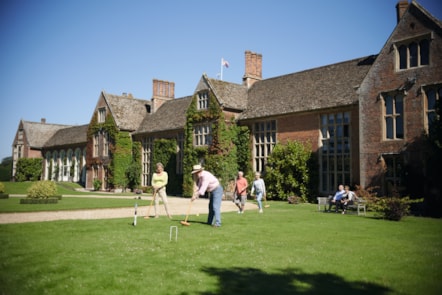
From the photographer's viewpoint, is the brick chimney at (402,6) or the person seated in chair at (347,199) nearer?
the person seated in chair at (347,199)

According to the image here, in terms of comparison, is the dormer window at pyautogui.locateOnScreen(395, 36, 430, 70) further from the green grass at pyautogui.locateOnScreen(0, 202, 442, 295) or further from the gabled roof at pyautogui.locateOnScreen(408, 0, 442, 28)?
the green grass at pyautogui.locateOnScreen(0, 202, 442, 295)

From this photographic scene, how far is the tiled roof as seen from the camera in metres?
59.1

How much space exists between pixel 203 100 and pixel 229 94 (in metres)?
2.27

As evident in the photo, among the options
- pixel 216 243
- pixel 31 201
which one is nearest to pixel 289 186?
pixel 31 201

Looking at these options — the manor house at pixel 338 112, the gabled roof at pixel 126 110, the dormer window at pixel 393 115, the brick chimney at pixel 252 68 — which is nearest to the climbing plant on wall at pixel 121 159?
the manor house at pixel 338 112

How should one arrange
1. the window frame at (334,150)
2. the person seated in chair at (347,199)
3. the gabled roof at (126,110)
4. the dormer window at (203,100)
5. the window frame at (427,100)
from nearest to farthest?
the person seated in chair at (347,199) < the window frame at (427,100) < the window frame at (334,150) < the dormer window at (203,100) < the gabled roof at (126,110)

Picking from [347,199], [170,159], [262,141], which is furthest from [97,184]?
[347,199]

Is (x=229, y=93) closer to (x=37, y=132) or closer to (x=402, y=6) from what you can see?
(x=402, y=6)

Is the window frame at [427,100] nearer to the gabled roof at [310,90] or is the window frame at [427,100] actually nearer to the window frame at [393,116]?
the window frame at [393,116]

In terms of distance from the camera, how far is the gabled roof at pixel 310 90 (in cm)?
2575

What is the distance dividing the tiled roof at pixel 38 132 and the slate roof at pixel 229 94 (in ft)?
126

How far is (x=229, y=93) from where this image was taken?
32.6 metres

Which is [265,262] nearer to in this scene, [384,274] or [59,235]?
[384,274]

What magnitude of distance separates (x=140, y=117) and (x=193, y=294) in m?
39.5
